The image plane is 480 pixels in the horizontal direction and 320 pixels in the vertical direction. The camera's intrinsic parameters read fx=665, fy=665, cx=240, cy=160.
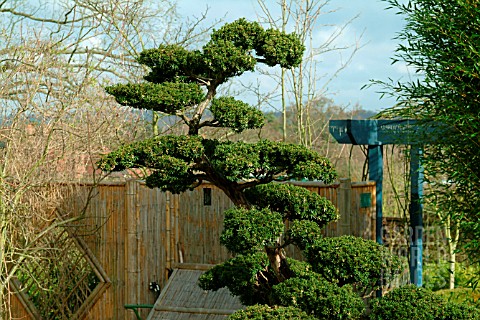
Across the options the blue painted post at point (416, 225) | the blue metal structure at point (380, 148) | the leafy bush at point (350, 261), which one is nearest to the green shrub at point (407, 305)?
the leafy bush at point (350, 261)

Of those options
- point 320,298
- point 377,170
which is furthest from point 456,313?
point 377,170

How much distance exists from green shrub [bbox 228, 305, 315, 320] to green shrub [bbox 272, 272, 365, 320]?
3.7 inches

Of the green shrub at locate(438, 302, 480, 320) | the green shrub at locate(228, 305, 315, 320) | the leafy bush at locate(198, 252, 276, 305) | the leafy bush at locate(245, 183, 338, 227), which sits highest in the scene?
the leafy bush at locate(245, 183, 338, 227)

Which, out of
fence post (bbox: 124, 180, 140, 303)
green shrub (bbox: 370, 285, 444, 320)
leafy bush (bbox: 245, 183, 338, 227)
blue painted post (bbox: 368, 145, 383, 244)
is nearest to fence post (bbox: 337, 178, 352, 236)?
blue painted post (bbox: 368, 145, 383, 244)

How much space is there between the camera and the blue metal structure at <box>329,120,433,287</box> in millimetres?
6105

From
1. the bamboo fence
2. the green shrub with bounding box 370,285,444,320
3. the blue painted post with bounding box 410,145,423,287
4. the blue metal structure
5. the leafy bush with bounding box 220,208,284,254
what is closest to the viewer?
→ the leafy bush with bounding box 220,208,284,254

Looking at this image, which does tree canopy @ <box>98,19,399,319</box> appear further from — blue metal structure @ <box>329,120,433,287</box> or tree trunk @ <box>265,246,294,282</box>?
blue metal structure @ <box>329,120,433,287</box>

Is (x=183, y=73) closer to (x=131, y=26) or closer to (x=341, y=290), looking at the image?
(x=341, y=290)

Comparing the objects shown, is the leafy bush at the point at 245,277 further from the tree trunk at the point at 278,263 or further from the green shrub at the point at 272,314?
the green shrub at the point at 272,314

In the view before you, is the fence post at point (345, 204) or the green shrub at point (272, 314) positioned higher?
the fence post at point (345, 204)

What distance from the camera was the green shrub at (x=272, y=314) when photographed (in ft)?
15.1

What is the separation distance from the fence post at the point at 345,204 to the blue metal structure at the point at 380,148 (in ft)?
0.89

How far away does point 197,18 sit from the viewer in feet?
28.7

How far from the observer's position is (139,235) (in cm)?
718
